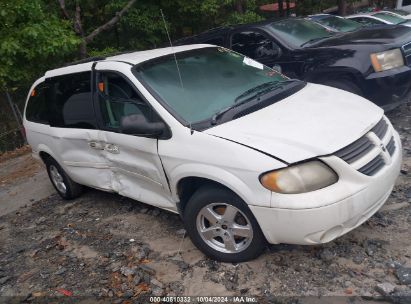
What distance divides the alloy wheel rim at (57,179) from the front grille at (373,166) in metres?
3.75

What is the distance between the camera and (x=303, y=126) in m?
3.05

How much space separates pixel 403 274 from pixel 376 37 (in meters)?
3.93

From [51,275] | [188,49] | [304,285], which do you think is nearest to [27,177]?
[51,275]

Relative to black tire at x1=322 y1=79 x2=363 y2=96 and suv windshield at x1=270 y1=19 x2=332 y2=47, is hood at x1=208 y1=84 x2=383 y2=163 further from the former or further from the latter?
suv windshield at x1=270 y1=19 x2=332 y2=47

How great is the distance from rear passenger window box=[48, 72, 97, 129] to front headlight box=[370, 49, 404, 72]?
11.8 ft

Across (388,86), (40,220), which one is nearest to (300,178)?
(388,86)

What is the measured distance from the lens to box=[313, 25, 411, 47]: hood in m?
5.51

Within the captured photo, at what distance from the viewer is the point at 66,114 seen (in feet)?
14.8

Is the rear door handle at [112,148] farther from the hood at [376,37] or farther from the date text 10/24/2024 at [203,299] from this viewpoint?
the hood at [376,37]

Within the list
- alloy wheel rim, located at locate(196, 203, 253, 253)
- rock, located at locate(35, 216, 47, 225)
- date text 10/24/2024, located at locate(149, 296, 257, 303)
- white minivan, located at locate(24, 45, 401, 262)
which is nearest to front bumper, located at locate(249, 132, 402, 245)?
white minivan, located at locate(24, 45, 401, 262)

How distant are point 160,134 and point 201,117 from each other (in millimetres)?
367

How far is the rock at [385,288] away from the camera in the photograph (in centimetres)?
273

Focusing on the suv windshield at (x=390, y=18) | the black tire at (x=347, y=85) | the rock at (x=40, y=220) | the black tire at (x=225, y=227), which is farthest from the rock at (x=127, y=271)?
the suv windshield at (x=390, y=18)

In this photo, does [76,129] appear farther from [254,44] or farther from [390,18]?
[390,18]
